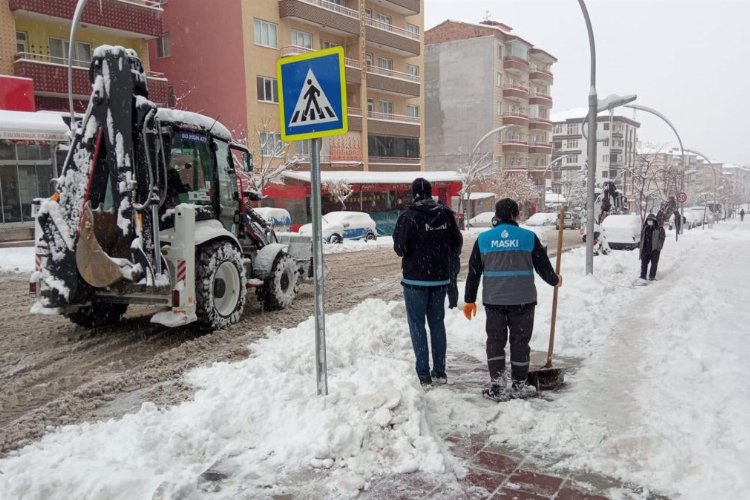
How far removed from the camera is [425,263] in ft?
17.3

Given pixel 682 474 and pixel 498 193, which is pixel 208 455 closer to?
pixel 682 474

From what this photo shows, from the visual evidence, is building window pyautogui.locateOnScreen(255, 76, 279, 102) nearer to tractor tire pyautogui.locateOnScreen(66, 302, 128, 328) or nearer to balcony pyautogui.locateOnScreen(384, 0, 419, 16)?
balcony pyautogui.locateOnScreen(384, 0, 419, 16)

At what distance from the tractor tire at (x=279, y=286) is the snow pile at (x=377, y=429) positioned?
2.74m

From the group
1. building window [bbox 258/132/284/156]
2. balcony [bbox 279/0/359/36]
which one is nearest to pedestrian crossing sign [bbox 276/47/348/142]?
building window [bbox 258/132/284/156]

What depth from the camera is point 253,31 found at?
2995 centimetres

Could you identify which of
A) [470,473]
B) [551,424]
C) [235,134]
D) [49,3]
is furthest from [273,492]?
[235,134]

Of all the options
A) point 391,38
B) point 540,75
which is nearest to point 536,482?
point 391,38

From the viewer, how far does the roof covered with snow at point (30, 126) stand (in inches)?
763

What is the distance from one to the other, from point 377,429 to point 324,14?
33404 mm

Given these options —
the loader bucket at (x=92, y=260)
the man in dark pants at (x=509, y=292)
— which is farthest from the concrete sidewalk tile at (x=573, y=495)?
the loader bucket at (x=92, y=260)

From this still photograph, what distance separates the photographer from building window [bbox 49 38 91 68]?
78.5ft

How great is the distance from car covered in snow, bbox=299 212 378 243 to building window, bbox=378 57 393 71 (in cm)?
1921

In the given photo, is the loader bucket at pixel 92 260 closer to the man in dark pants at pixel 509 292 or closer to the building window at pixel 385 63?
the man in dark pants at pixel 509 292

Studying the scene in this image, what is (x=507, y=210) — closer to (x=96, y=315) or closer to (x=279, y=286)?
(x=279, y=286)
